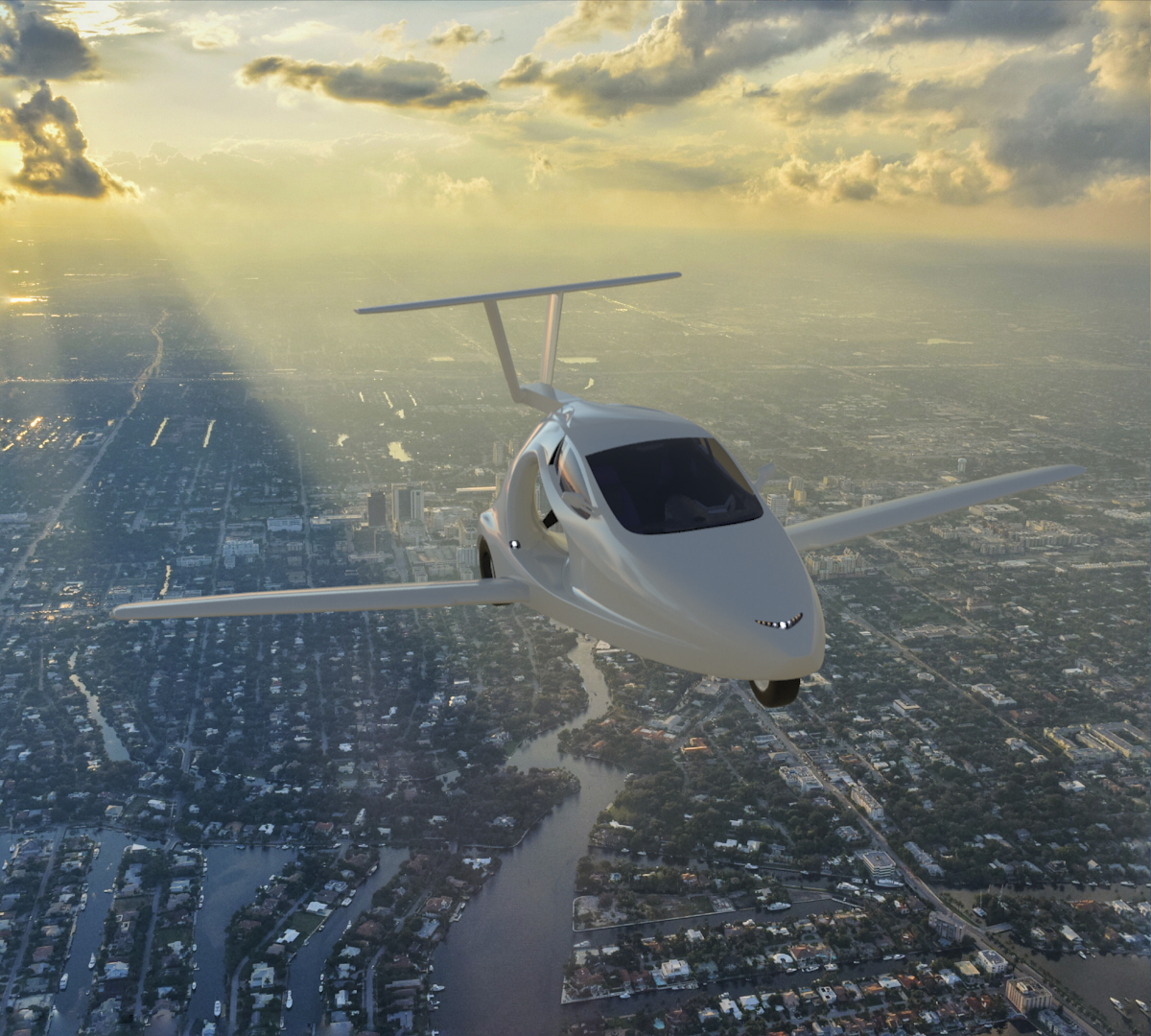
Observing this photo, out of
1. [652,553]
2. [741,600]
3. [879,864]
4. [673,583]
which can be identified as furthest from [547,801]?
[741,600]

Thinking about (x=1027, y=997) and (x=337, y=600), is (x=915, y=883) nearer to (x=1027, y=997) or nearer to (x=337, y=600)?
(x=1027, y=997)

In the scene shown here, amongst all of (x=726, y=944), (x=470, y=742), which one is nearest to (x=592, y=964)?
(x=726, y=944)

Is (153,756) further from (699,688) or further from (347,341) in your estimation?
(347,341)

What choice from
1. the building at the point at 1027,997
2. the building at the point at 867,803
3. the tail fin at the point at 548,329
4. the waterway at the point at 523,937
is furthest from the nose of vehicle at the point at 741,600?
the building at the point at 867,803

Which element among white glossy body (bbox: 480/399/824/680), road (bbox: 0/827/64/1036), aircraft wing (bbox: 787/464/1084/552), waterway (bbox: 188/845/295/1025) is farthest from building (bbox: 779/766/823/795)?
road (bbox: 0/827/64/1036)

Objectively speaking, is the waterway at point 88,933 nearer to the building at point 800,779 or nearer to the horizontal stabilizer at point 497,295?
the building at point 800,779

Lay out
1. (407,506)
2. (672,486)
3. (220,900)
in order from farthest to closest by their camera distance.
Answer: (407,506)
(220,900)
(672,486)
